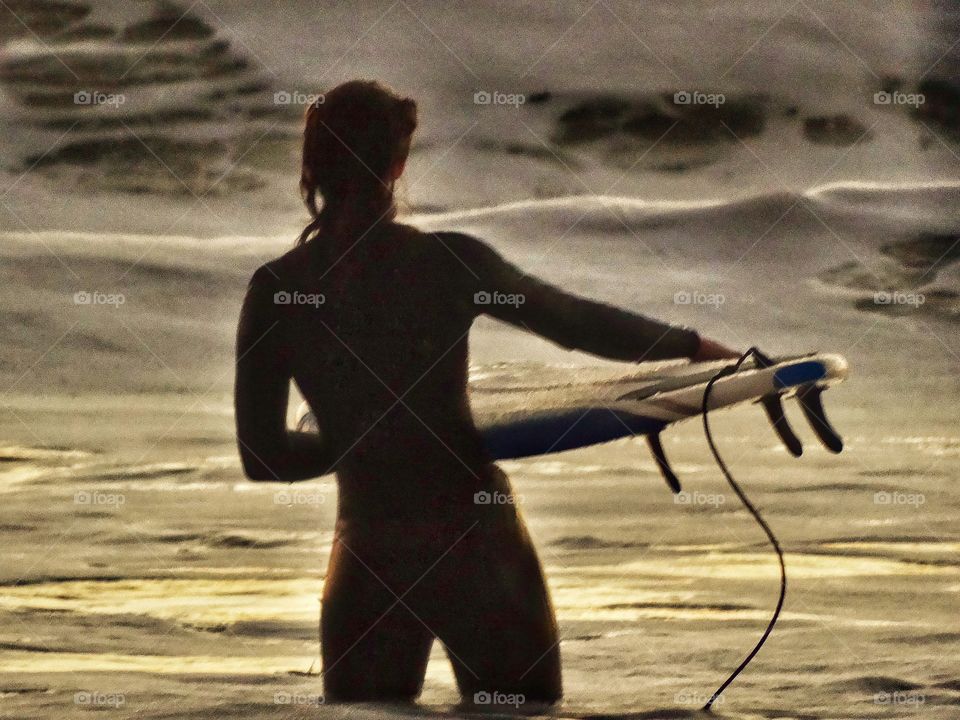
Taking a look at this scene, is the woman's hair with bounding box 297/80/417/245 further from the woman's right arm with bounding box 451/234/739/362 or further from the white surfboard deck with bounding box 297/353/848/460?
the white surfboard deck with bounding box 297/353/848/460

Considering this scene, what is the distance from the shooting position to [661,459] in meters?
2.97

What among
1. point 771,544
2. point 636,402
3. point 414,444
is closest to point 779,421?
point 636,402

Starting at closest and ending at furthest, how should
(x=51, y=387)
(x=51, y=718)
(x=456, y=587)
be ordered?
(x=456, y=587) < (x=51, y=718) < (x=51, y=387)

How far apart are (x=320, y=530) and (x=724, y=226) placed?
1.37 meters

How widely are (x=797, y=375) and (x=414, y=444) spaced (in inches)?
35.1

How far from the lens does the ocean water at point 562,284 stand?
312cm

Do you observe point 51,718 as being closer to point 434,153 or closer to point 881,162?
point 434,153

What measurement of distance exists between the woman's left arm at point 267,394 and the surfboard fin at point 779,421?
3.34ft

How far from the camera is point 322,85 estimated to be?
3.28 meters

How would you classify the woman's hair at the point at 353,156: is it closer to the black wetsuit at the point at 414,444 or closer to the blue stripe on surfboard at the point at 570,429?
the black wetsuit at the point at 414,444

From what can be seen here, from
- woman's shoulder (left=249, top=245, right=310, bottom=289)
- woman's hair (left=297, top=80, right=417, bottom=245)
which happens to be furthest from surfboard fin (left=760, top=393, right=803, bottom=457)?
woman's shoulder (left=249, top=245, right=310, bottom=289)

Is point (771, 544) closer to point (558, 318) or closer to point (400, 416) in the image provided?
point (558, 318)

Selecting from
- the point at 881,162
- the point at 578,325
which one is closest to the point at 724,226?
the point at 881,162

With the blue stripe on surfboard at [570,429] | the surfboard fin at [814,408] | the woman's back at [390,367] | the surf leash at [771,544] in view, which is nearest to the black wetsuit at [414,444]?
the woman's back at [390,367]
